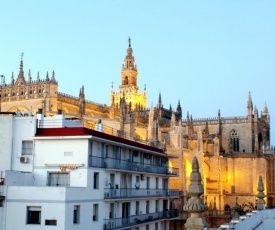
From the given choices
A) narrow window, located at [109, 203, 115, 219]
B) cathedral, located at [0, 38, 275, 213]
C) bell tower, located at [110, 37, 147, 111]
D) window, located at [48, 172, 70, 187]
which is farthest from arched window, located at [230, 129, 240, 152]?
window, located at [48, 172, 70, 187]

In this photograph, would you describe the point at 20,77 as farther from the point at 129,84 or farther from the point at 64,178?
the point at 64,178

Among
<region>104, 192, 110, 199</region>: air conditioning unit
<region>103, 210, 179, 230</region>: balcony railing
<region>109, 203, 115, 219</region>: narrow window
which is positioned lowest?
<region>103, 210, 179, 230</region>: balcony railing

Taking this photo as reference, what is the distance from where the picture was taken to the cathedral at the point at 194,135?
5538 cm

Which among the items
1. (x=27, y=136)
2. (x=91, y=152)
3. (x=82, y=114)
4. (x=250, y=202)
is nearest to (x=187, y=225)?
(x=91, y=152)

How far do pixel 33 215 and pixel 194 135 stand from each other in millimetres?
45977

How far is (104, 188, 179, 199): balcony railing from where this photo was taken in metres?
26.7

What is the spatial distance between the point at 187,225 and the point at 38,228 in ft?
42.2

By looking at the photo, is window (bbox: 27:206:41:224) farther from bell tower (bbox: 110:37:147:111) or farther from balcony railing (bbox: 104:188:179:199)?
bell tower (bbox: 110:37:147:111)

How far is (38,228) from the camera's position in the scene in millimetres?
21875

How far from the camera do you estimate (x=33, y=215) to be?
22219 mm

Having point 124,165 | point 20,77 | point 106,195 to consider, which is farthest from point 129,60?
point 106,195

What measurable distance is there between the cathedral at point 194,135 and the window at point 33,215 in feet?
86.8

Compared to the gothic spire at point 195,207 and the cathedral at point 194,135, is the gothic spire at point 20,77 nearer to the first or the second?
the cathedral at point 194,135

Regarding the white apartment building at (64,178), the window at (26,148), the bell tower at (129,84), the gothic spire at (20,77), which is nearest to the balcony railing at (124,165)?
the white apartment building at (64,178)
